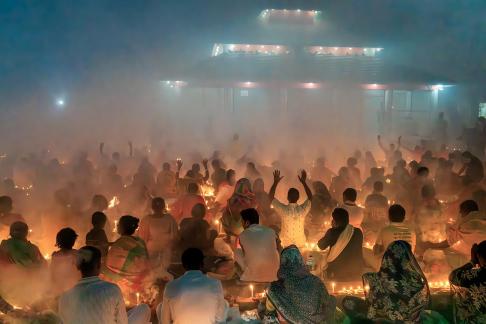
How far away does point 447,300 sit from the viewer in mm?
5594

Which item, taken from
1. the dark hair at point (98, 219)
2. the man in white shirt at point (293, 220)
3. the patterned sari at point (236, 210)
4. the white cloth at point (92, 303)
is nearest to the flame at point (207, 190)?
the patterned sari at point (236, 210)

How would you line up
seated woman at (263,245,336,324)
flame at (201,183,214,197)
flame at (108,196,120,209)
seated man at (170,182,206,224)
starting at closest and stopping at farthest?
1. seated woman at (263,245,336,324)
2. seated man at (170,182,206,224)
3. flame at (108,196,120,209)
4. flame at (201,183,214,197)

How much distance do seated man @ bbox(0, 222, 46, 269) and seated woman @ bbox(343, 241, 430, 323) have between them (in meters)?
3.41

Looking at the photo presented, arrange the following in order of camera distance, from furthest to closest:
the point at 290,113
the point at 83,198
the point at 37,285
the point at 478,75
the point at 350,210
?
the point at 478,75
the point at 290,113
the point at 83,198
the point at 350,210
the point at 37,285

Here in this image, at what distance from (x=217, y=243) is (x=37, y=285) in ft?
7.55

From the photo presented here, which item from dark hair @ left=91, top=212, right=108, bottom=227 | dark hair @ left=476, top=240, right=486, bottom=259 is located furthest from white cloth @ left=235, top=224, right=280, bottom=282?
dark hair @ left=476, top=240, right=486, bottom=259

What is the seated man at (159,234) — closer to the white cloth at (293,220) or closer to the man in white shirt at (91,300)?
the white cloth at (293,220)

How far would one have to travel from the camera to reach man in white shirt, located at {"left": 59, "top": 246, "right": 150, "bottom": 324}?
352 centimetres

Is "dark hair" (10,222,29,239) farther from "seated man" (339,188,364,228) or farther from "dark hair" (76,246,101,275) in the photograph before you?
"seated man" (339,188,364,228)

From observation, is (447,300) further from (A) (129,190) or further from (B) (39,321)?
(A) (129,190)

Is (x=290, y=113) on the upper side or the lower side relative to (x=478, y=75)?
lower

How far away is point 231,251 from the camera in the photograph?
643 cm

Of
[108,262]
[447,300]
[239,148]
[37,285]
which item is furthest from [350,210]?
[239,148]

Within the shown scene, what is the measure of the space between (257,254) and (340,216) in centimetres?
106
